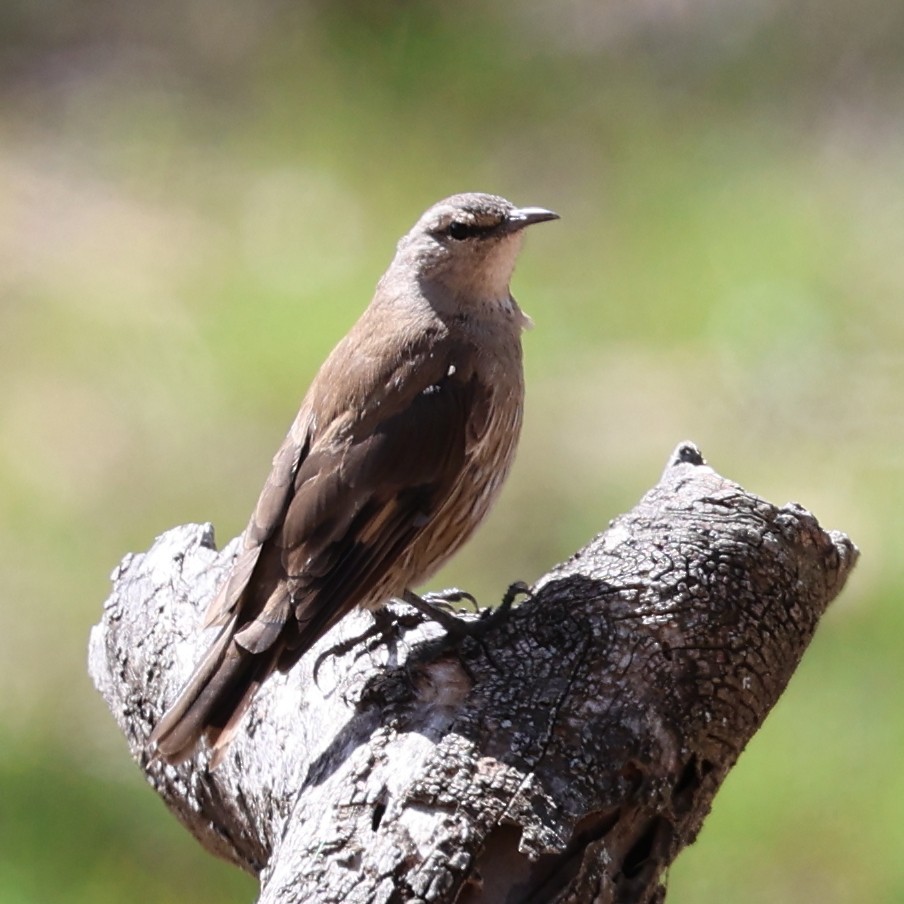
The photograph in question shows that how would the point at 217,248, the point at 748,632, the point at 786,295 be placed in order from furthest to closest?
the point at 217,248 < the point at 786,295 < the point at 748,632

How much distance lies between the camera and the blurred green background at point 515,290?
4621mm

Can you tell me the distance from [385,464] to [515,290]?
3291mm

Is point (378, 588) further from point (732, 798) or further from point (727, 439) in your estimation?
point (727, 439)

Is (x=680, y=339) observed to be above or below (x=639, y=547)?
above

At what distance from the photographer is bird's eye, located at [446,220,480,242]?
3561 mm

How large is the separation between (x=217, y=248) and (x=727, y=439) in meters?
2.36

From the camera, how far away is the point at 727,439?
229 inches

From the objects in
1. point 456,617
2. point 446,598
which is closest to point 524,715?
point 456,617

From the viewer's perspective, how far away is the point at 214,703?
286cm

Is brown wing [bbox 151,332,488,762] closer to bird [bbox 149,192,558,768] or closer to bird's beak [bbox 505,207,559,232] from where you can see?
bird [bbox 149,192,558,768]

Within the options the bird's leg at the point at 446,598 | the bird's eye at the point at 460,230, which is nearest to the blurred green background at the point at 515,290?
the bird's leg at the point at 446,598

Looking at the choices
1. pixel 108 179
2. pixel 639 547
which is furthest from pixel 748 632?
pixel 108 179

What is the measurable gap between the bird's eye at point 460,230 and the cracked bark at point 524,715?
2.16ft

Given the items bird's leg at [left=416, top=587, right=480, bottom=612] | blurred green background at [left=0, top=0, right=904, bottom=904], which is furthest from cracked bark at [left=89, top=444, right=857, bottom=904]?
blurred green background at [left=0, top=0, right=904, bottom=904]
